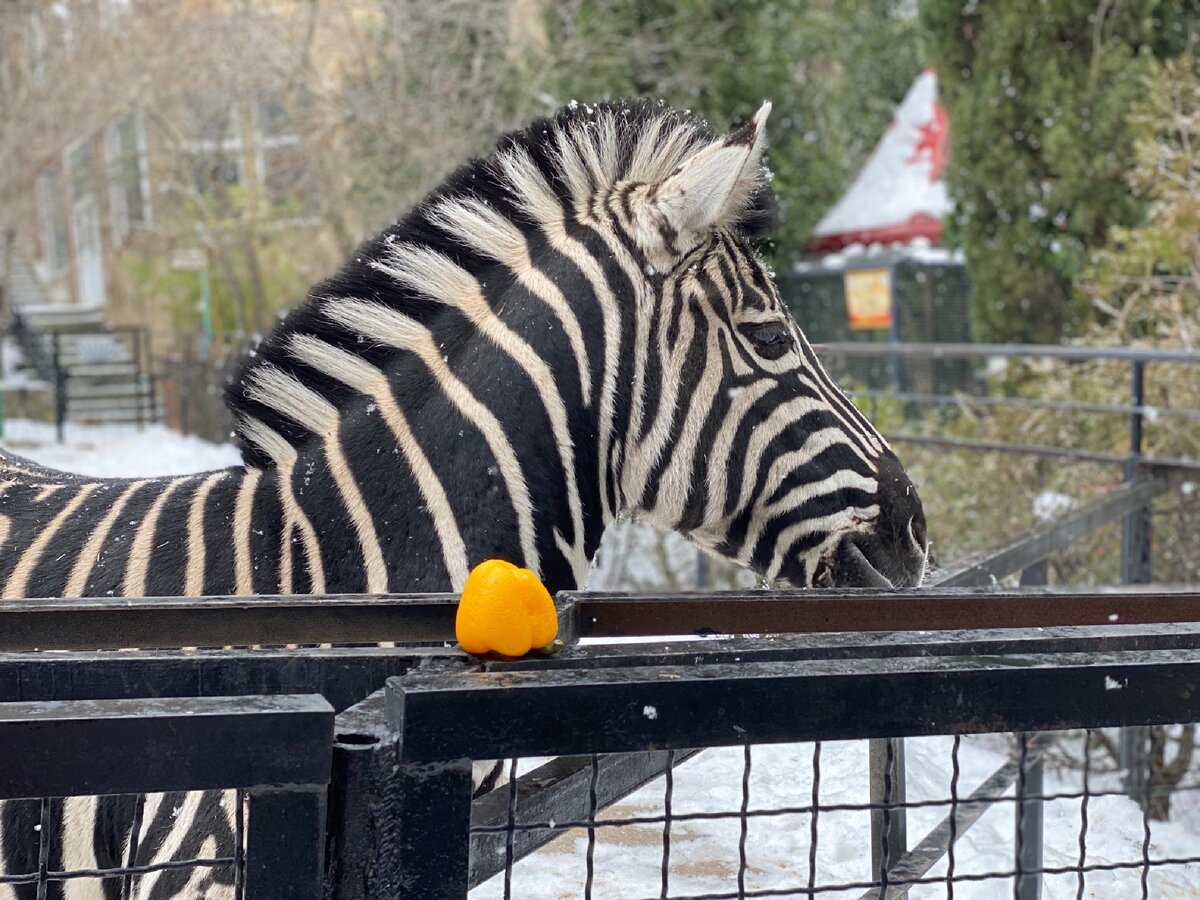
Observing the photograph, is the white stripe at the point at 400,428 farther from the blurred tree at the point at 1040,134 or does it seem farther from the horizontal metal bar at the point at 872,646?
the blurred tree at the point at 1040,134

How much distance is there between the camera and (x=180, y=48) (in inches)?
620

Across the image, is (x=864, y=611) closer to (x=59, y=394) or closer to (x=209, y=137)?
(x=209, y=137)

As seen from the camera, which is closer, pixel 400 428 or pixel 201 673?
pixel 201 673

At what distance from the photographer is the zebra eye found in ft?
9.08

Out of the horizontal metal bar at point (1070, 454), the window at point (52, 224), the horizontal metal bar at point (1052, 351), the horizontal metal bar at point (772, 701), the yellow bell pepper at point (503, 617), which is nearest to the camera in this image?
the horizontal metal bar at point (772, 701)

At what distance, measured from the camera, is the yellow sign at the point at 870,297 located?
48.2 feet

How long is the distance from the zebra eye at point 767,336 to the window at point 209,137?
14.0 meters

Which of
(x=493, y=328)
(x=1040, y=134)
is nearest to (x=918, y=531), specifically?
(x=493, y=328)

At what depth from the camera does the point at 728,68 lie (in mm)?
13266

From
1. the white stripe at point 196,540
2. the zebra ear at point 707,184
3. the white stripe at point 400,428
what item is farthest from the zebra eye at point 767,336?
the white stripe at point 196,540

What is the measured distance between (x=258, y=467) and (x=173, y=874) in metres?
0.97

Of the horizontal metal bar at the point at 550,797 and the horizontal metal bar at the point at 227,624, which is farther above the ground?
the horizontal metal bar at the point at 227,624

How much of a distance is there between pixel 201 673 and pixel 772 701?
0.65 metres

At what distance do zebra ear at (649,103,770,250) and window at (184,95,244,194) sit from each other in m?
13.9
